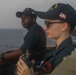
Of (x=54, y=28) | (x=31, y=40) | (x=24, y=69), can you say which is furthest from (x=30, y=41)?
(x=24, y=69)

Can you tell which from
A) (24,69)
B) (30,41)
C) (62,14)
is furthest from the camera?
(30,41)

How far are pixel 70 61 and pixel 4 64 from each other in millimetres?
3947

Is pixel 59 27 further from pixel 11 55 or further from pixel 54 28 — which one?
pixel 11 55

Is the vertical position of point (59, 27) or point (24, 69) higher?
point (59, 27)

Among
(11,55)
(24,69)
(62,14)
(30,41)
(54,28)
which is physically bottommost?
(11,55)

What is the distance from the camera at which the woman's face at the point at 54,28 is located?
3400 mm

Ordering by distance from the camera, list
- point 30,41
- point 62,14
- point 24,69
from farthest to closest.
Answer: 1. point 30,41
2. point 62,14
3. point 24,69

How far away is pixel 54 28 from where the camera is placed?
3.44 m

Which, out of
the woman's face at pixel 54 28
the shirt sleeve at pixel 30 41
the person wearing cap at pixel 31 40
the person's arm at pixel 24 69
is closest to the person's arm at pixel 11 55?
the person wearing cap at pixel 31 40

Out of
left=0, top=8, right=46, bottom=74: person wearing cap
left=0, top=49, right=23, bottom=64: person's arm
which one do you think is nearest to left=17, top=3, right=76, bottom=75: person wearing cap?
left=0, top=8, right=46, bottom=74: person wearing cap

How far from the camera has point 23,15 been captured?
20.9ft

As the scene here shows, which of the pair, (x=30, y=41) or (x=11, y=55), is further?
(x=11, y=55)

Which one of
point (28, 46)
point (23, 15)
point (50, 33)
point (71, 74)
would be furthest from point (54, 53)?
point (23, 15)

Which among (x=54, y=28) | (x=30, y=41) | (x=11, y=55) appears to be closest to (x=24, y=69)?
(x=54, y=28)
